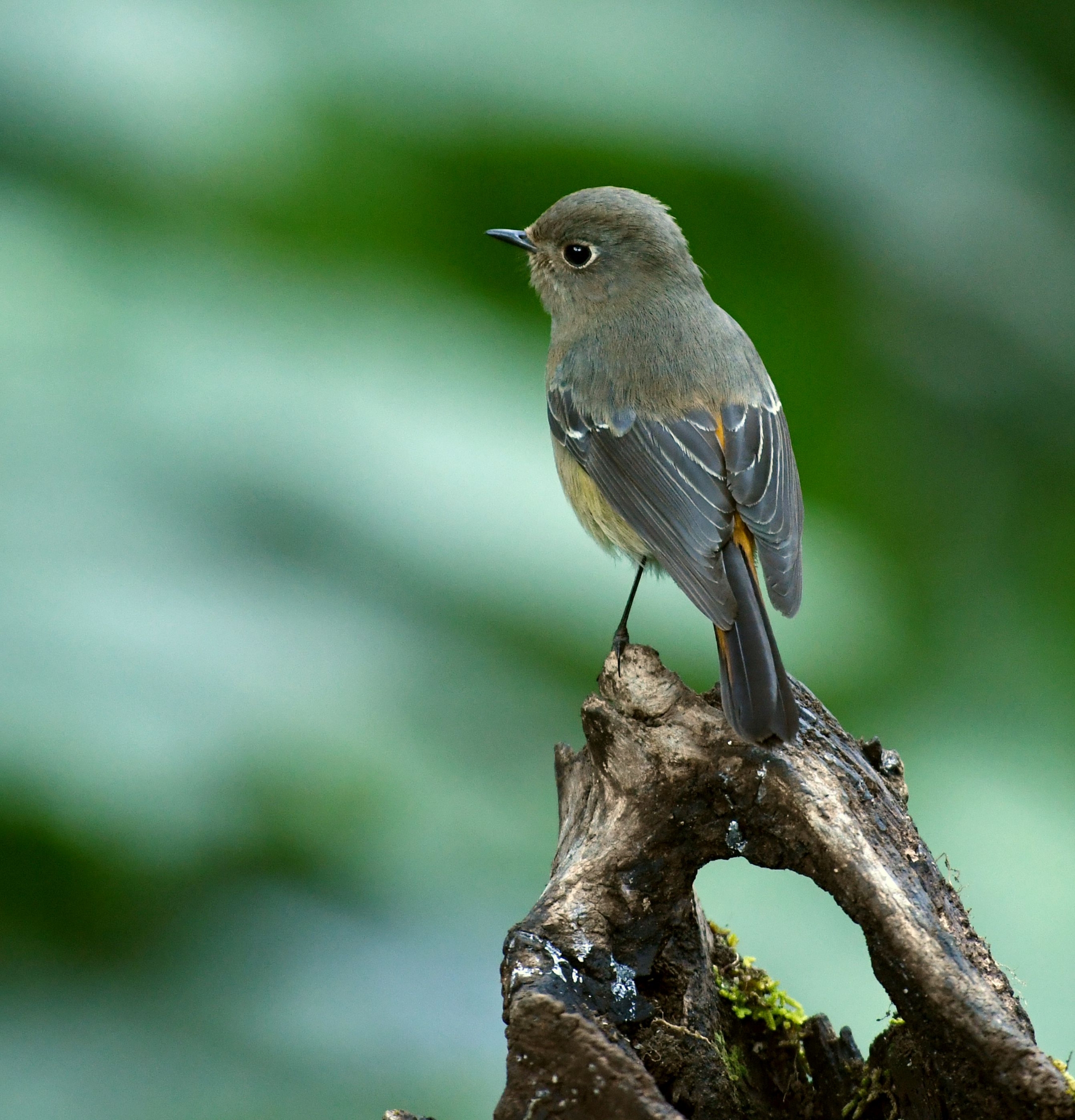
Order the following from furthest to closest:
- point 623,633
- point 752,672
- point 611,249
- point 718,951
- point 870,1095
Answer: point 611,249 < point 623,633 < point 718,951 < point 752,672 < point 870,1095

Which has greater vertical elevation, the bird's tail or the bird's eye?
the bird's eye

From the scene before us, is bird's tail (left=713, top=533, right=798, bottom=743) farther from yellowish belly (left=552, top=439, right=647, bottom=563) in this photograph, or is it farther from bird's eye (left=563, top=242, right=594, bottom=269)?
bird's eye (left=563, top=242, right=594, bottom=269)

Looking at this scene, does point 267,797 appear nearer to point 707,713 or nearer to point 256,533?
point 256,533

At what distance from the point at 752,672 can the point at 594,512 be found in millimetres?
997

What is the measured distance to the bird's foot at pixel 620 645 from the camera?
87.9 inches

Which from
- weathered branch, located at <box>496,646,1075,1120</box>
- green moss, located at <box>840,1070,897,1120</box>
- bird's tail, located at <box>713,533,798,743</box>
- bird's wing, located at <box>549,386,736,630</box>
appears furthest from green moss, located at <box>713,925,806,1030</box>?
bird's wing, located at <box>549,386,736,630</box>

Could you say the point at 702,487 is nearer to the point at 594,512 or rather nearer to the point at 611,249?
the point at 594,512

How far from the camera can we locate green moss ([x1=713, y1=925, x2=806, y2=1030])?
2090 millimetres

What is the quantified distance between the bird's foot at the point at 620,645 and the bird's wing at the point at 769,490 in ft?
0.94

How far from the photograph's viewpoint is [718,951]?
2219mm

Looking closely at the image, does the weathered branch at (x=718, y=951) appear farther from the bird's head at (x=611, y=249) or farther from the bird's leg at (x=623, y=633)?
the bird's head at (x=611, y=249)

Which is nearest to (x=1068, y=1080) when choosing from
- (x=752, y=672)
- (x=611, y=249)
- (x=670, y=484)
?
(x=752, y=672)

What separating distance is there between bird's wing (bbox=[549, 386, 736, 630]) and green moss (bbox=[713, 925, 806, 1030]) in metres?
0.56

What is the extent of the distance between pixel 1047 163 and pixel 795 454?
1.62m
